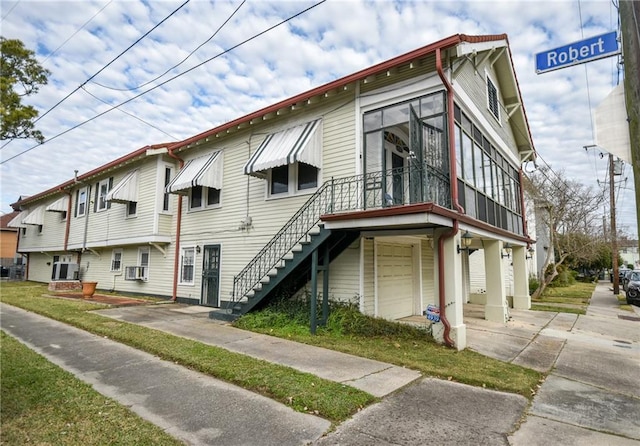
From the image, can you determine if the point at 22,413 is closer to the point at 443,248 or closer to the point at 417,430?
the point at 417,430

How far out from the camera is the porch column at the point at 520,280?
14.8m

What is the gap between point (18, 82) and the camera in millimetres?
7859

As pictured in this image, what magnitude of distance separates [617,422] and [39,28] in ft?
45.9

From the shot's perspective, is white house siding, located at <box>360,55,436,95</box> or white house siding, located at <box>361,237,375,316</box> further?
white house siding, located at <box>361,237,375,316</box>

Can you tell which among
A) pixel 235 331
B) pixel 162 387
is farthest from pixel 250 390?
pixel 235 331

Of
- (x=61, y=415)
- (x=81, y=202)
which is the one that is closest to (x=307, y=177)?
(x=61, y=415)

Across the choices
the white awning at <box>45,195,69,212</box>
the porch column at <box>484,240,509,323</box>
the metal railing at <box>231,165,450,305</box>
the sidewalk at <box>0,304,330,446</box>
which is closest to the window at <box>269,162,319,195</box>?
the metal railing at <box>231,165,450,305</box>

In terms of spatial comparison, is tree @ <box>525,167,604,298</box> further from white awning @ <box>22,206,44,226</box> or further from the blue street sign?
white awning @ <box>22,206,44,226</box>

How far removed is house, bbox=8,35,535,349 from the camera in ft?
26.2

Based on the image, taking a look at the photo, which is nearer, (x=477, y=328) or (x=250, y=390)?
(x=250, y=390)

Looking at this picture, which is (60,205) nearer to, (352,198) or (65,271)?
(65,271)

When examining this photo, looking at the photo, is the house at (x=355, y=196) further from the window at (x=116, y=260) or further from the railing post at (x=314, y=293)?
the window at (x=116, y=260)

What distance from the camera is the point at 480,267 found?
1898 centimetres

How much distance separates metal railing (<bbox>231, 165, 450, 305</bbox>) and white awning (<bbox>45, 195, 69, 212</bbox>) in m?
15.8
